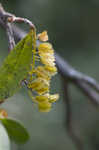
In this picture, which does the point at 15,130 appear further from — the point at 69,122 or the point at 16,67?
the point at 69,122

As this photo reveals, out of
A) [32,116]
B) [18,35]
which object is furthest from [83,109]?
[18,35]

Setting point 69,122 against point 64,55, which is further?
point 64,55

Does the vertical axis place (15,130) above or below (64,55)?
above

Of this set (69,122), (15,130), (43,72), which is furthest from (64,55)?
(43,72)

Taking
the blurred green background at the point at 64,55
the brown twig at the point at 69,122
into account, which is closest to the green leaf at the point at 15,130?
the brown twig at the point at 69,122

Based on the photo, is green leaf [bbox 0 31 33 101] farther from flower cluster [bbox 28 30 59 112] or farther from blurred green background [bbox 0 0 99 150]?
blurred green background [bbox 0 0 99 150]

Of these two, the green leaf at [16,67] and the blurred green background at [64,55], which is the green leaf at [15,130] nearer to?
the green leaf at [16,67]

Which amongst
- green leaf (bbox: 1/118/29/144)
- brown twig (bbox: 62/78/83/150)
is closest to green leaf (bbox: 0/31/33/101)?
green leaf (bbox: 1/118/29/144)
